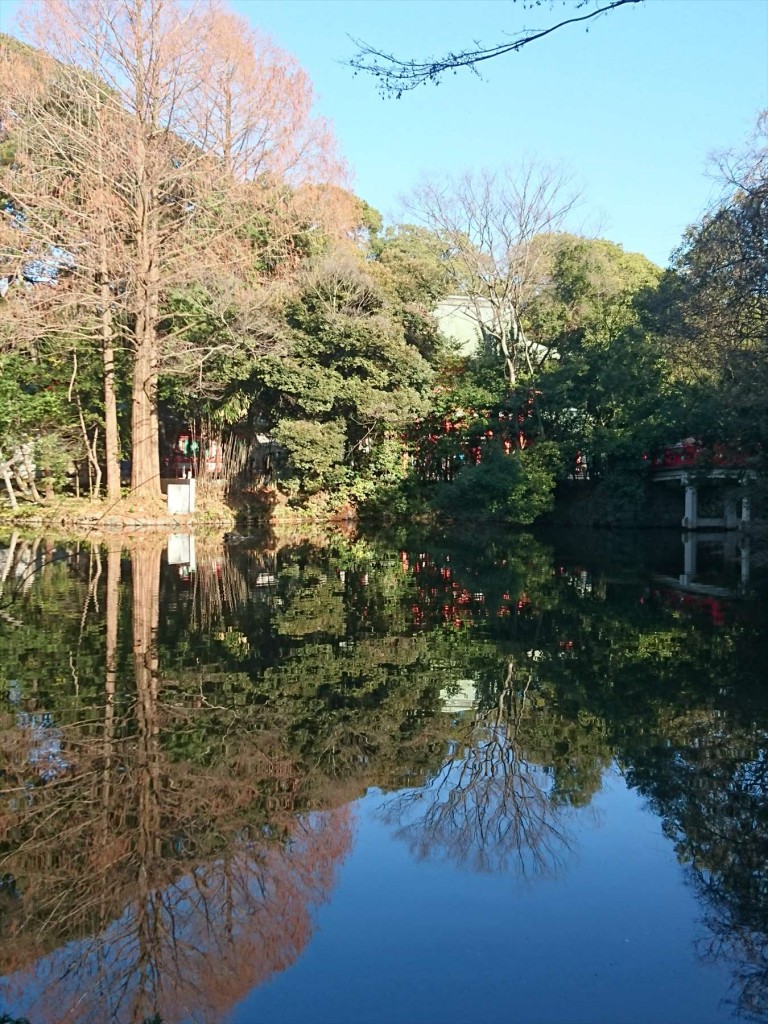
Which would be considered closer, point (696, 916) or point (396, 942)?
point (396, 942)

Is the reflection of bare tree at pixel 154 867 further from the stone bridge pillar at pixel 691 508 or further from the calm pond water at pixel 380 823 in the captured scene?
the stone bridge pillar at pixel 691 508

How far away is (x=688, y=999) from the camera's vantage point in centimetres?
256

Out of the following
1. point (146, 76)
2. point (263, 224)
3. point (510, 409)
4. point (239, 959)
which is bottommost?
point (239, 959)

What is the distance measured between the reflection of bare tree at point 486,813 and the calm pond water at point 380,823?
0.01 m

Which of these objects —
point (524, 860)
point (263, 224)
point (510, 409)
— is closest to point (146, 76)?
point (263, 224)

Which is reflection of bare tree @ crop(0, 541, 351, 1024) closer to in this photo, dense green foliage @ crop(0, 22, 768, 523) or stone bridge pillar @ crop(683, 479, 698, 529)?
dense green foliage @ crop(0, 22, 768, 523)

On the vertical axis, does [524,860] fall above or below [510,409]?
below

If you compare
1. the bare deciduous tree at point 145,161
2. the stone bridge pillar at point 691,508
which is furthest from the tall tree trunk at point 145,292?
the stone bridge pillar at point 691,508

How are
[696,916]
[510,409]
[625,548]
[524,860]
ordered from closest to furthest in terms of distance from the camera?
[696,916] → [524,860] → [625,548] → [510,409]

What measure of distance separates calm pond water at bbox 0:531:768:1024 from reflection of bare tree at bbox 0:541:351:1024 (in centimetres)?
1

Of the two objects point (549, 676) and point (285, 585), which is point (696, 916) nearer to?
point (549, 676)

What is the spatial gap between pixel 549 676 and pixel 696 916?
322 centimetres

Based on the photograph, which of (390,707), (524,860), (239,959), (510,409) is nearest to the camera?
(239,959)

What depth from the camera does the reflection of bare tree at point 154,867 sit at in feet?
8.75
